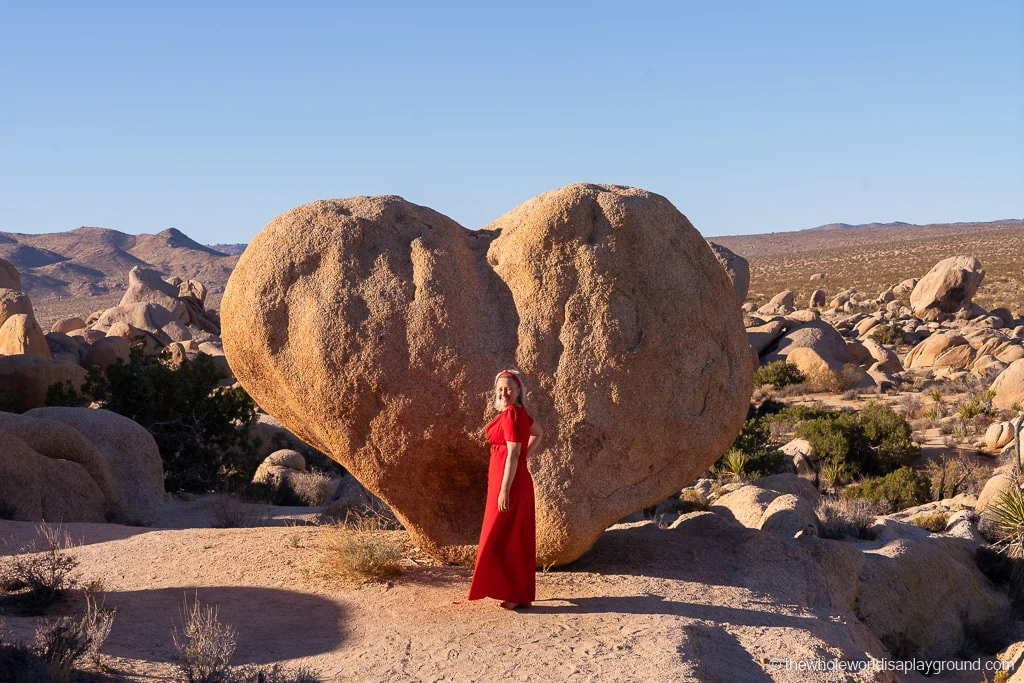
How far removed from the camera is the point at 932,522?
12.0 metres

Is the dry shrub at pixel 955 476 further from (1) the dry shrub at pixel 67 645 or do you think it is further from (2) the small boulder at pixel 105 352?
(2) the small boulder at pixel 105 352

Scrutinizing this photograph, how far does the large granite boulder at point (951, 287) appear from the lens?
38375mm

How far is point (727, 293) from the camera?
8.30 metres

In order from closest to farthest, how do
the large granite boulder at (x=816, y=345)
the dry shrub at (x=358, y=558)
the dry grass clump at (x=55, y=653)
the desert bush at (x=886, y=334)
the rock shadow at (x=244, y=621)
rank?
1. the dry grass clump at (x=55, y=653)
2. the rock shadow at (x=244, y=621)
3. the dry shrub at (x=358, y=558)
4. the large granite boulder at (x=816, y=345)
5. the desert bush at (x=886, y=334)

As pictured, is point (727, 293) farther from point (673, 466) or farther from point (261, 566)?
point (261, 566)

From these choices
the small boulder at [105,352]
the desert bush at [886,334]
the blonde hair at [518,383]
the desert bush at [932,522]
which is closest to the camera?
the blonde hair at [518,383]

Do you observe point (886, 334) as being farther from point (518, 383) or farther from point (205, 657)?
point (205, 657)

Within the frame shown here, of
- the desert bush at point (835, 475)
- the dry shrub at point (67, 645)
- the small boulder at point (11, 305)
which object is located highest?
the small boulder at point (11, 305)

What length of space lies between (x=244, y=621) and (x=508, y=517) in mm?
2055

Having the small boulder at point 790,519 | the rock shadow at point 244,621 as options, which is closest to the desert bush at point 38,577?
the rock shadow at point 244,621

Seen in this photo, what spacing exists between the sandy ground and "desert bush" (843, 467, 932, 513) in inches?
236

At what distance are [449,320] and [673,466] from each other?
7.01 ft

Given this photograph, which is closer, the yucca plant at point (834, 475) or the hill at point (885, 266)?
the yucca plant at point (834, 475)

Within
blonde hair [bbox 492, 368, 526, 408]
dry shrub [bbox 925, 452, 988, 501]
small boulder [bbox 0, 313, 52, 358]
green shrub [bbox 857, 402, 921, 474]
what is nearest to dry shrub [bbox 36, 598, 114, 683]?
blonde hair [bbox 492, 368, 526, 408]
